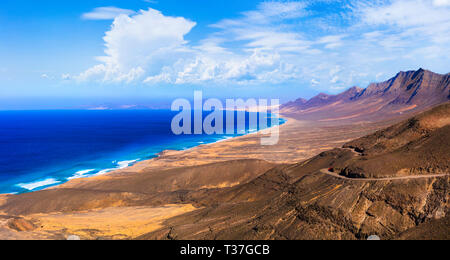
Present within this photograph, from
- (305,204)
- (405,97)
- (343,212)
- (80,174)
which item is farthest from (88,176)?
(405,97)

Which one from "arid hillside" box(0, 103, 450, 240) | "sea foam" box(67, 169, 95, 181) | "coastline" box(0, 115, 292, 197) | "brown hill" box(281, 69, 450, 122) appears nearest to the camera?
"arid hillside" box(0, 103, 450, 240)

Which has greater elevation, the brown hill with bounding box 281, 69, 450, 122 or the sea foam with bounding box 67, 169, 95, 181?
the brown hill with bounding box 281, 69, 450, 122

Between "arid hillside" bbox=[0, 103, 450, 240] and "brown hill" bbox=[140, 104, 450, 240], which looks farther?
"arid hillside" bbox=[0, 103, 450, 240]

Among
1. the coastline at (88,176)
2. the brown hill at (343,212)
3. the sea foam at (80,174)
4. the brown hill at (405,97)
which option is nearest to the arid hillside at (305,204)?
the brown hill at (343,212)

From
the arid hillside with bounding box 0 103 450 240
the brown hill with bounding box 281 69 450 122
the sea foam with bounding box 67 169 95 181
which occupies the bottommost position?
the sea foam with bounding box 67 169 95 181

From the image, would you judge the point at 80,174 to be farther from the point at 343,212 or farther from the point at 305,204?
the point at 343,212

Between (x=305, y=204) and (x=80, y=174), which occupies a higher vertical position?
(x=305, y=204)

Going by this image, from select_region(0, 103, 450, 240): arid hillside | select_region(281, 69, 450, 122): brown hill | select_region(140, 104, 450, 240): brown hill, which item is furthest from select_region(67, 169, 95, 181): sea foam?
select_region(281, 69, 450, 122): brown hill

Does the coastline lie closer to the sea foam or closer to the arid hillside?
the sea foam
